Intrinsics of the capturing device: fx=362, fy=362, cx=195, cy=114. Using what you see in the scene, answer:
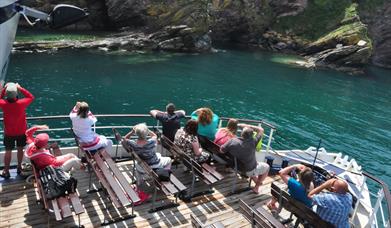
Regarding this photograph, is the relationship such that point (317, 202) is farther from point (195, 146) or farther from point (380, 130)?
point (380, 130)

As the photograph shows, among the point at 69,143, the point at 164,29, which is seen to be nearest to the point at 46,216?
the point at 69,143

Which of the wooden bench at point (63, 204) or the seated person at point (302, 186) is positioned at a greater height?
the seated person at point (302, 186)

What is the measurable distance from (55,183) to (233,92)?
34.0 meters

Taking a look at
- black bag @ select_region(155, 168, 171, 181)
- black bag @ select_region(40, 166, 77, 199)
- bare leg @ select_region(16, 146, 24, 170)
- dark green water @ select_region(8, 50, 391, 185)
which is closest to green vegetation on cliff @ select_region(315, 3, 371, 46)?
dark green water @ select_region(8, 50, 391, 185)

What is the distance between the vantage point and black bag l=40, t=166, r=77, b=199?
7.82 metres

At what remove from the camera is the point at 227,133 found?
36.3 ft

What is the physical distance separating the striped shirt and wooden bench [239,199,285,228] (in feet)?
3.19

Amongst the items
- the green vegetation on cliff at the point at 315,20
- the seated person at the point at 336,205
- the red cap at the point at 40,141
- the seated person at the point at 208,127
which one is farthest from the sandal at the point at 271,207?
the green vegetation on cliff at the point at 315,20

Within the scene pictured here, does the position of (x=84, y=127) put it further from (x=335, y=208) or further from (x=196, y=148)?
(x=335, y=208)

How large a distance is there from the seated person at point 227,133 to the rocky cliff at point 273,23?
49206mm

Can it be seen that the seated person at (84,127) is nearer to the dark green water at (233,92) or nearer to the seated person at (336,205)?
the seated person at (336,205)

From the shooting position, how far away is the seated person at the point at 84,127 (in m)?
9.65

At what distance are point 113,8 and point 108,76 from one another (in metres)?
26.7

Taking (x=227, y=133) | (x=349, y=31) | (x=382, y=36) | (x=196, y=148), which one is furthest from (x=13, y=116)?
(x=382, y=36)
